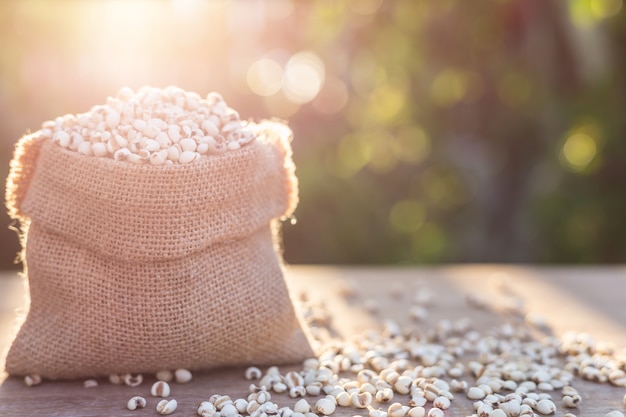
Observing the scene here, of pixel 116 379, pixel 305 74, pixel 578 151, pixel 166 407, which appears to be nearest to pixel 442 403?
pixel 166 407

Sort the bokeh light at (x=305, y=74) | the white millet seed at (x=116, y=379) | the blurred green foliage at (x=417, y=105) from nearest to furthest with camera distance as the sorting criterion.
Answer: the white millet seed at (x=116, y=379) < the blurred green foliage at (x=417, y=105) < the bokeh light at (x=305, y=74)

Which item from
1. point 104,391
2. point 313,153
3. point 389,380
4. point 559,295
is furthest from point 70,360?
point 313,153

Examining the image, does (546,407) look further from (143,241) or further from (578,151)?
(578,151)

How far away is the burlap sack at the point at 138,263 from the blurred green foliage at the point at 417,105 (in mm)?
1443

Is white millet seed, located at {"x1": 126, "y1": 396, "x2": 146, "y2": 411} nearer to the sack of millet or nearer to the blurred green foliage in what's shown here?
the sack of millet

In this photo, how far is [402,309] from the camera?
148 cm

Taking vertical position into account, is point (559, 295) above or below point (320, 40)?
below

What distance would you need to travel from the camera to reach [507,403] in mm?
970

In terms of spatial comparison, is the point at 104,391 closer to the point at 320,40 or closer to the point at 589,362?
the point at 589,362

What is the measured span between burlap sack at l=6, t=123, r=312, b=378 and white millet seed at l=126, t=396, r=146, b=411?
0.25ft

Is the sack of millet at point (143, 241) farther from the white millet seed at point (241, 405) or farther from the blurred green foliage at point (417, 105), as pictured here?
the blurred green foliage at point (417, 105)

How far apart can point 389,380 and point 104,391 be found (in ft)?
1.37

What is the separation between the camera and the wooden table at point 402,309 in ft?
3.28

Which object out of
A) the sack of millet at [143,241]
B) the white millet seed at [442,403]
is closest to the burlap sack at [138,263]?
the sack of millet at [143,241]
